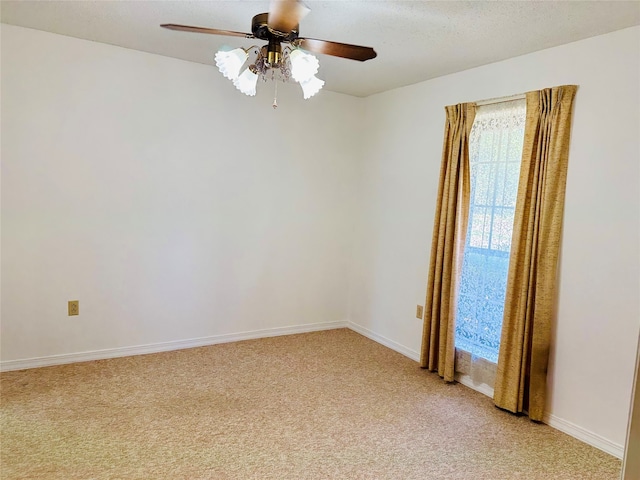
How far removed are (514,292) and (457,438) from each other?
0.96 m

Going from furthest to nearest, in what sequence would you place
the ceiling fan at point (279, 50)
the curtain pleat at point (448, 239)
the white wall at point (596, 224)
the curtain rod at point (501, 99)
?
the curtain pleat at point (448, 239) → the curtain rod at point (501, 99) → the white wall at point (596, 224) → the ceiling fan at point (279, 50)

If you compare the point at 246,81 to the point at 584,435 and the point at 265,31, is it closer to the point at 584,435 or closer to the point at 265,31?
the point at 265,31

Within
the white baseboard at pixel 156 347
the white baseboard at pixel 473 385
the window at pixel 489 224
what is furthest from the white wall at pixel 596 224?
the white baseboard at pixel 156 347

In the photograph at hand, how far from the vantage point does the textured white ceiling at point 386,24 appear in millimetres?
2203

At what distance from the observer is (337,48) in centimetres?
202

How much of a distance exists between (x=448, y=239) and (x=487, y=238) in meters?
0.28

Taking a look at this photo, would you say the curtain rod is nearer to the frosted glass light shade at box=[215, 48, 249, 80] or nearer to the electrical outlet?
the frosted glass light shade at box=[215, 48, 249, 80]

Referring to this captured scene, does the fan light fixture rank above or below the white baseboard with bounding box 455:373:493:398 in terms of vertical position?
above

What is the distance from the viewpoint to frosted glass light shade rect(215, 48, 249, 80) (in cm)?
199

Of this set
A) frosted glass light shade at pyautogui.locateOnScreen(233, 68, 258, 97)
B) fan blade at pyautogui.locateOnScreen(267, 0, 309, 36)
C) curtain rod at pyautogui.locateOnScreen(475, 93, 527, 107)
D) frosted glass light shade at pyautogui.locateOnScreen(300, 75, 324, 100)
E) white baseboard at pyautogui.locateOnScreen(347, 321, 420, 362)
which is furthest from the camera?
white baseboard at pyautogui.locateOnScreen(347, 321, 420, 362)

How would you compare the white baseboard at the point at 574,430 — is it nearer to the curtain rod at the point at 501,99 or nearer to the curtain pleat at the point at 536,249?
the curtain pleat at the point at 536,249

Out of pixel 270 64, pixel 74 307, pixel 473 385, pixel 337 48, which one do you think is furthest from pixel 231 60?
pixel 473 385

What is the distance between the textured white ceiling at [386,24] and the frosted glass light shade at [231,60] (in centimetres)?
46

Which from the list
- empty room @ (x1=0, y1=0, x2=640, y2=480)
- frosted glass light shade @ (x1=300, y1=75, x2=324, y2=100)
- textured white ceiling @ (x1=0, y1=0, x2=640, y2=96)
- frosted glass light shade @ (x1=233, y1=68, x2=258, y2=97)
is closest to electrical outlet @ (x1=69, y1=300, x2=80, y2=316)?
empty room @ (x1=0, y1=0, x2=640, y2=480)
